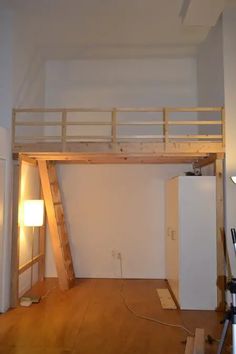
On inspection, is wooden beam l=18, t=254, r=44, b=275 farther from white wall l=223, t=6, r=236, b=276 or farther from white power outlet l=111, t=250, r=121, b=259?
white wall l=223, t=6, r=236, b=276

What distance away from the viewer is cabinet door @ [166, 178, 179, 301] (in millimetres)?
4750

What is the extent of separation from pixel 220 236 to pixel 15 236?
2.99 metres

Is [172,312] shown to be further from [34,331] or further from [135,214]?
[135,214]

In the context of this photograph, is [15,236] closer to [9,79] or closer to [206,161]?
[9,79]

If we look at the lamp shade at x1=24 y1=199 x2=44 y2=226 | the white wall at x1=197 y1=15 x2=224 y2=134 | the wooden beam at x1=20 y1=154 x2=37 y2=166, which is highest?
the white wall at x1=197 y1=15 x2=224 y2=134

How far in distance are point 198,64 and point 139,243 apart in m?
3.72

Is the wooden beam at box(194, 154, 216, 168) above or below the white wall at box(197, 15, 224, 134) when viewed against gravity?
Result: below

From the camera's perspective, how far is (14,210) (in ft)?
15.1

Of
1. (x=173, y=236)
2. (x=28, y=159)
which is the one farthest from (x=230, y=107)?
(x=28, y=159)

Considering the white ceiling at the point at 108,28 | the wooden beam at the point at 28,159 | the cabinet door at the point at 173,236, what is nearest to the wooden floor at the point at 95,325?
the cabinet door at the point at 173,236

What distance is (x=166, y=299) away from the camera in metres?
4.85

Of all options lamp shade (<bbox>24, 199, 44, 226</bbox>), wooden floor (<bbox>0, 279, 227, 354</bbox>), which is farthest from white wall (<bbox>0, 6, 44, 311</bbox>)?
wooden floor (<bbox>0, 279, 227, 354</bbox>)

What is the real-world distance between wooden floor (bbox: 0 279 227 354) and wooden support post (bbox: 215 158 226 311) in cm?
28

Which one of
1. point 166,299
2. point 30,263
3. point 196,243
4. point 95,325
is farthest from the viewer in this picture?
point 30,263
